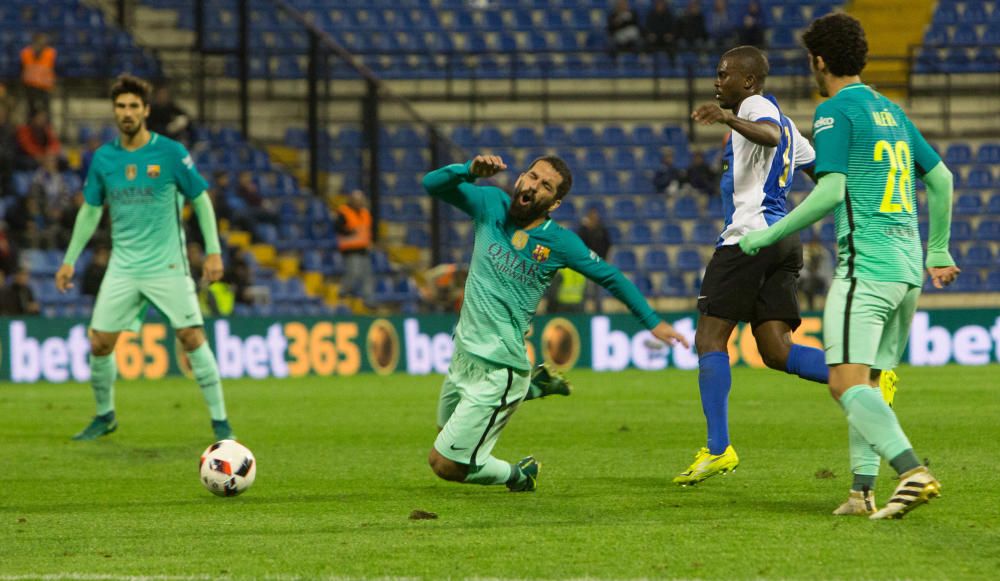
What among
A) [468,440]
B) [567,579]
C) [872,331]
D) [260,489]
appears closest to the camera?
[567,579]

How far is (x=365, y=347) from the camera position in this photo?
63.9 ft

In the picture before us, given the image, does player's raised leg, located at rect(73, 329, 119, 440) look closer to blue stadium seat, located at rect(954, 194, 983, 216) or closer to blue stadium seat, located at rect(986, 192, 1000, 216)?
blue stadium seat, located at rect(954, 194, 983, 216)

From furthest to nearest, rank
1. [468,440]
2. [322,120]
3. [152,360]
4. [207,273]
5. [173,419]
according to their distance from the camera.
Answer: [322,120], [152,360], [173,419], [207,273], [468,440]

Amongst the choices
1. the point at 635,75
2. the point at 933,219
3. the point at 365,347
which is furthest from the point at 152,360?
the point at 933,219

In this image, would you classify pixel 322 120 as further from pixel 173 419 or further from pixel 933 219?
pixel 933 219

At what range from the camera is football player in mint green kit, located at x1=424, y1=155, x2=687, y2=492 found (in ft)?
23.0

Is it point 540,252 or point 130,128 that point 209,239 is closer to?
point 130,128

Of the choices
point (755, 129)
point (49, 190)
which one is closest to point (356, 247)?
point (49, 190)

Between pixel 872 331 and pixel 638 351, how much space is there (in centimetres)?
1366

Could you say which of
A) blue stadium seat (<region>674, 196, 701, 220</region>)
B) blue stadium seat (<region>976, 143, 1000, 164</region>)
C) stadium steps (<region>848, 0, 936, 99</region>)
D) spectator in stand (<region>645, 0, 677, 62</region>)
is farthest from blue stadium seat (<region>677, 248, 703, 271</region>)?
stadium steps (<region>848, 0, 936, 99</region>)

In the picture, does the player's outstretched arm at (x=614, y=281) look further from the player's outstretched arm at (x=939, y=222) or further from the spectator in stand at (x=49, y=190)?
the spectator in stand at (x=49, y=190)

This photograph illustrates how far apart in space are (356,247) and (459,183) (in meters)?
14.3

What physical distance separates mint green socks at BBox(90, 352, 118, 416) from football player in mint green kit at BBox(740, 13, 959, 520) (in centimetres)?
576

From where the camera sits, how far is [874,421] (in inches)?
230
